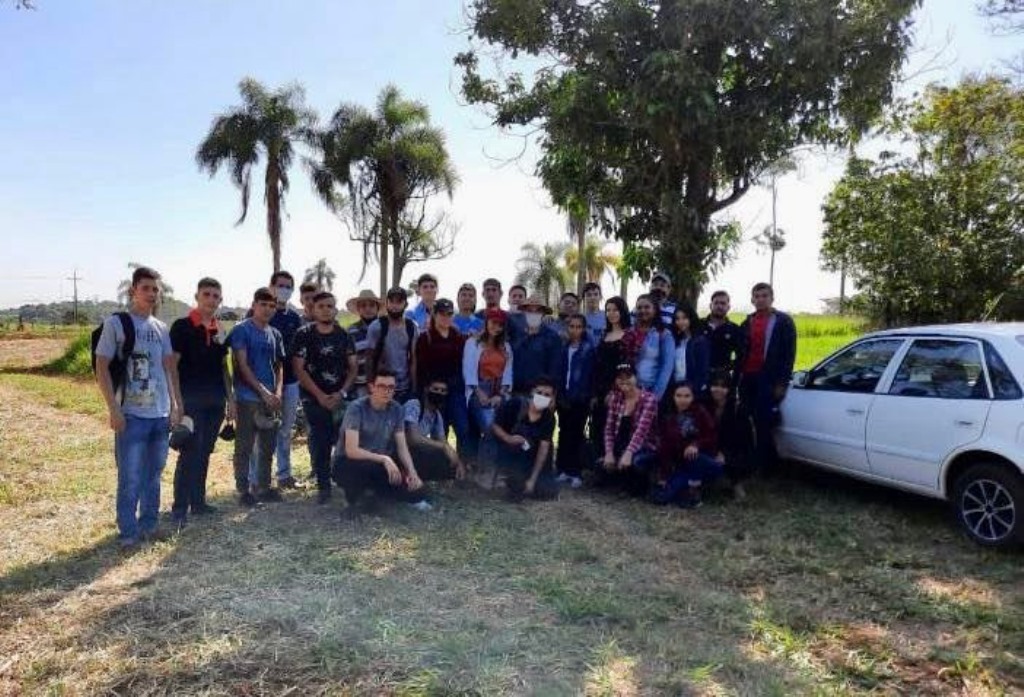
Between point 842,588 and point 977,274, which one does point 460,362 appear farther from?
point 977,274

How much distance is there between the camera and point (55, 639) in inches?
151

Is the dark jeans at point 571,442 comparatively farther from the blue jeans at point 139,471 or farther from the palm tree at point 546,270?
the palm tree at point 546,270

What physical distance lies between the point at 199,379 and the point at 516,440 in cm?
257

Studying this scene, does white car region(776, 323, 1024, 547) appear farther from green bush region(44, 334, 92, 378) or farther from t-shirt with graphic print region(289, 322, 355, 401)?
green bush region(44, 334, 92, 378)

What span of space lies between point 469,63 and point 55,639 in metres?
7.46

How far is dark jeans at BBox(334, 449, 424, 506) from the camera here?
5.82m

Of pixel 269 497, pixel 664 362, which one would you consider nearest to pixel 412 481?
pixel 269 497

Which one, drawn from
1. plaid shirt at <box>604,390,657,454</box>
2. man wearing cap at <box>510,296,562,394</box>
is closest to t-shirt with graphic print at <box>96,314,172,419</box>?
man wearing cap at <box>510,296,562,394</box>

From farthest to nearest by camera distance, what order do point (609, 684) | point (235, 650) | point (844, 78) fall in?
point (844, 78), point (235, 650), point (609, 684)

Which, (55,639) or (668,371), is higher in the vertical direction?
(668,371)

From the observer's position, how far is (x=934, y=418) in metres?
5.45

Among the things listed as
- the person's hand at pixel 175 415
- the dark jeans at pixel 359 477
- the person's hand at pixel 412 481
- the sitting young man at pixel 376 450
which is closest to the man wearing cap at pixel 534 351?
the sitting young man at pixel 376 450

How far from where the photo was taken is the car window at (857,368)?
20.1ft

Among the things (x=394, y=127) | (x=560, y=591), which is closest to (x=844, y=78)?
(x=560, y=591)
